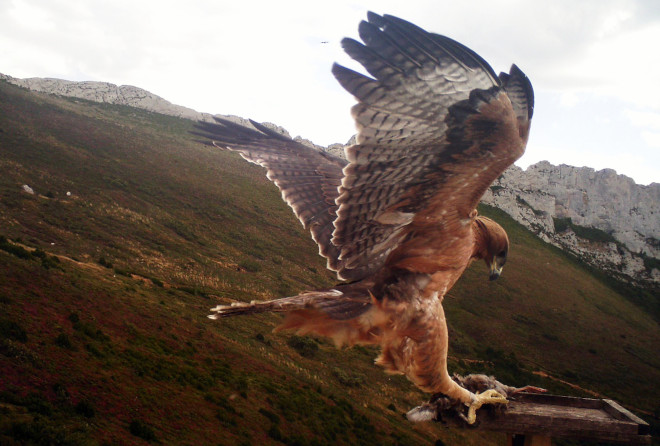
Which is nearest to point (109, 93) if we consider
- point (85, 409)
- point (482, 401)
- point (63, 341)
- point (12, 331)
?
point (63, 341)

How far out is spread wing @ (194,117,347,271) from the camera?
4.77 metres

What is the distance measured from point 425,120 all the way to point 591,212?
7058 centimetres

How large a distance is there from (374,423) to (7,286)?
9.16 meters

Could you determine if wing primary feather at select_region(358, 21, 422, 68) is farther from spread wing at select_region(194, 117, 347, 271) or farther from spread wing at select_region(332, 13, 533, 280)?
spread wing at select_region(194, 117, 347, 271)

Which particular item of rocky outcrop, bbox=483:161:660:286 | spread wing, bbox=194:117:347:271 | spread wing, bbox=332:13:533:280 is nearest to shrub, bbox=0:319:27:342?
spread wing, bbox=194:117:347:271

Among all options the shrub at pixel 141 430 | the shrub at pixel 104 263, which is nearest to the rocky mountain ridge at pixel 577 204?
the shrub at pixel 104 263

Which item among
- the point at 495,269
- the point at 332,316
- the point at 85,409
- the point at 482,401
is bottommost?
the point at 85,409

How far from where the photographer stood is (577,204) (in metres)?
64.3

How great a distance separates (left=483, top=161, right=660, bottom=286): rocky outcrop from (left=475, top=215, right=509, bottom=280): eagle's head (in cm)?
5027

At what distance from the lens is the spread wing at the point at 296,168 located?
477 centimetres

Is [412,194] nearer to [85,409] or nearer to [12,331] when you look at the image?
[85,409]

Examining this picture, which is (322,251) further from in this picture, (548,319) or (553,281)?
(553,281)

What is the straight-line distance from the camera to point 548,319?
98.1 feet

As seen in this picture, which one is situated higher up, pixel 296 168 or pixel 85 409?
pixel 296 168
